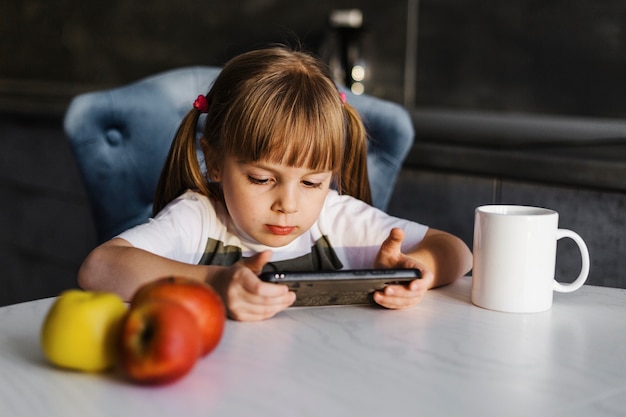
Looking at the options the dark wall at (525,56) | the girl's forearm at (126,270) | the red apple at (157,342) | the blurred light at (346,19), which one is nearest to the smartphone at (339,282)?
the girl's forearm at (126,270)

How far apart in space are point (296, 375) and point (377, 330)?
0.17 metres

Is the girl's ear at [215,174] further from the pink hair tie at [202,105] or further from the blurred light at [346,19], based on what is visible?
the blurred light at [346,19]

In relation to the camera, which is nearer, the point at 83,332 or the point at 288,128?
the point at 83,332

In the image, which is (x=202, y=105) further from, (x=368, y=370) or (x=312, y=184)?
(x=368, y=370)

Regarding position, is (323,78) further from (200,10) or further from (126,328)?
(200,10)

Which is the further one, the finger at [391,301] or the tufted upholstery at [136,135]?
the tufted upholstery at [136,135]

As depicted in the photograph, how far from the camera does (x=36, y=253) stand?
3383mm

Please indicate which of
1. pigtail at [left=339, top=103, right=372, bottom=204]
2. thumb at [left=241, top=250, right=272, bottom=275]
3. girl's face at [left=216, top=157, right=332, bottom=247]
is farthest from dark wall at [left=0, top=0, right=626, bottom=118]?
thumb at [left=241, top=250, right=272, bottom=275]

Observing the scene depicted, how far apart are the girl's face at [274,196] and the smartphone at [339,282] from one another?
0.79ft

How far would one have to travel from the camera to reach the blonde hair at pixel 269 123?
1.22 metres

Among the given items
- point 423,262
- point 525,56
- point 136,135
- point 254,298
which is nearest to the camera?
point 254,298

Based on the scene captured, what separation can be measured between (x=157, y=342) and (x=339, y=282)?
12.1 inches

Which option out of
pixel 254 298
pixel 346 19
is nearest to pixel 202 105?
pixel 254 298

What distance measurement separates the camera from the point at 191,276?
1006 millimetres
